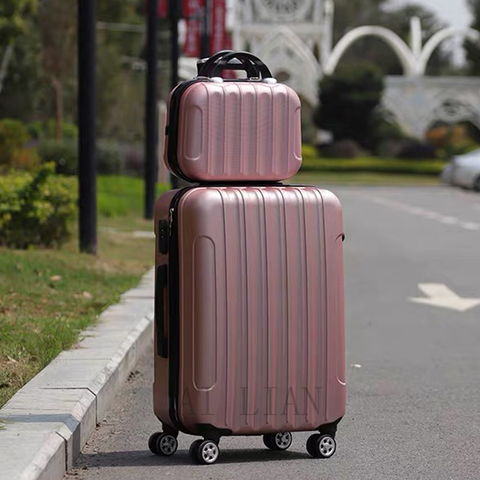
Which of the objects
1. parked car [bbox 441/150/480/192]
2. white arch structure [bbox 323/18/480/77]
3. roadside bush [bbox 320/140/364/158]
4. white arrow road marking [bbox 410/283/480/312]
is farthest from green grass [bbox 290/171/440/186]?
white arrow road marking [bbox 410/283/480/312]

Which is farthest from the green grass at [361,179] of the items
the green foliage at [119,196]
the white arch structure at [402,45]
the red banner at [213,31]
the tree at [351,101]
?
the white arch structure at [402,45]

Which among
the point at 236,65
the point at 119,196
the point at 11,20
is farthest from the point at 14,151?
the point at 236,65

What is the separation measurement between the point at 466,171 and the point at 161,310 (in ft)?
120

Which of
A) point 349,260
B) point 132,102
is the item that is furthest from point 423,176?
point 349,260

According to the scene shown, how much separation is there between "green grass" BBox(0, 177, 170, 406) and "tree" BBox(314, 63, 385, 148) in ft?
193

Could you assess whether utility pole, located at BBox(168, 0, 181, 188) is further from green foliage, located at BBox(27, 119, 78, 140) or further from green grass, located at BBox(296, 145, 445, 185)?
green grass, located at BBox(296, 145, 445, 185)

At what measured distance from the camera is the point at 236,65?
21.4 ft

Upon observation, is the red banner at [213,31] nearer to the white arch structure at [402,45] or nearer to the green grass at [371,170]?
the green grass at [371,170]

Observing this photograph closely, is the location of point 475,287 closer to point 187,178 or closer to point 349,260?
point 349,260

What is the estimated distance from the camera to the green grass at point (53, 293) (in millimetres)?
7992

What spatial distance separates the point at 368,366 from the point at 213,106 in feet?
11.9

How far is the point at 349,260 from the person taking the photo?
1758 cm

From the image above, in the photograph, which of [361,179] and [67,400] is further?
[361,179]

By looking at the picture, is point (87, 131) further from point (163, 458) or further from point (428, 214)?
point (428, 214)
